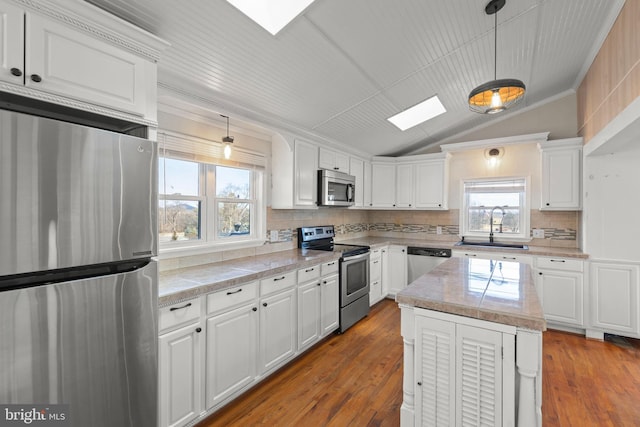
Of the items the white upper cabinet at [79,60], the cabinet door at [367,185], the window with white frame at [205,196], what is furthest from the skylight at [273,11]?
the cabinet door at [367,185]

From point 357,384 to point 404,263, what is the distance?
7.72ft

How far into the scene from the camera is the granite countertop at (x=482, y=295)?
1391 millimetres

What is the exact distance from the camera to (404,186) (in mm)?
4766

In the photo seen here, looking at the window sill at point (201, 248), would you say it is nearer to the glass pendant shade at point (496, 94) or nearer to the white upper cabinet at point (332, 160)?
the white upper cabinet at point (332, 160)

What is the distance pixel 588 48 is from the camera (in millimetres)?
2984

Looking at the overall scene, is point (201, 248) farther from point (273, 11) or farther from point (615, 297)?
point (615, 297)

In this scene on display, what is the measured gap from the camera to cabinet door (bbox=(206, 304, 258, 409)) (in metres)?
1.90

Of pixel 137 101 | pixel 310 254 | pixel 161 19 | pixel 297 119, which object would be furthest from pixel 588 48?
pixel 137 101

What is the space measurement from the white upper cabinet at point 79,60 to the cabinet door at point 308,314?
1.94 meters

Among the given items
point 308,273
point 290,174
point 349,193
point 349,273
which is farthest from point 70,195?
point 349,193

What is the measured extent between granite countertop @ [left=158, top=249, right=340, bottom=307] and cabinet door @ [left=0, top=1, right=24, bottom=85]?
3.76 ft

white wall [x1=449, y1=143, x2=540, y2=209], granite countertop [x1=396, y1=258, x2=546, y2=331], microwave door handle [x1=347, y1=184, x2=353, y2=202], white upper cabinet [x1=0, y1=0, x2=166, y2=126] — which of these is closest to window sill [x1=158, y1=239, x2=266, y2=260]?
white upper cabinet [x1=0, y1=0, x2=166, y2=126]

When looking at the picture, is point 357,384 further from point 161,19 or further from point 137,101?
point 161,19

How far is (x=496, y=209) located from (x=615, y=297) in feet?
5.53
